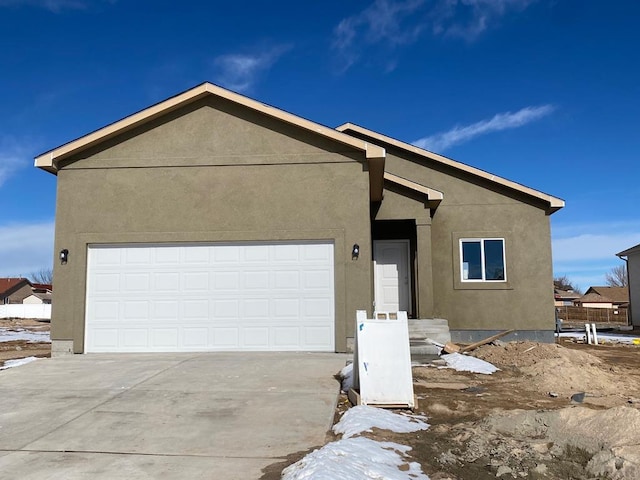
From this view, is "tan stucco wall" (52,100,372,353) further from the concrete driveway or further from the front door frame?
the front door frame

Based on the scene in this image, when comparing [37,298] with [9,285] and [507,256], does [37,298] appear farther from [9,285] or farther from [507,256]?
[507,256]

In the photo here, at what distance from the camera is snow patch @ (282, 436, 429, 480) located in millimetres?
4016

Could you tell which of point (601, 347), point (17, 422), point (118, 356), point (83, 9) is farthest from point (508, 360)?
point (83, 9)

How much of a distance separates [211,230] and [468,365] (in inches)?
235

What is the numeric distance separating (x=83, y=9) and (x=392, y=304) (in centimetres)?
1128

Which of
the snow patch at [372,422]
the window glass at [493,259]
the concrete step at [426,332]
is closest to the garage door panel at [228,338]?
the concrete step at [426,332]

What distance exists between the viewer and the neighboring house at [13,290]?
5872 centimetres

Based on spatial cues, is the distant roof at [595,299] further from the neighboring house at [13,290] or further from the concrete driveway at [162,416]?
the neighboring house at [13,290]

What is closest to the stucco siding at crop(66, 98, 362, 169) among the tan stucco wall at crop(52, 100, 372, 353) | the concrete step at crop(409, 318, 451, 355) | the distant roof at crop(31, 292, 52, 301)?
the tan stucco wall at crop(52, 100, 372, 353)

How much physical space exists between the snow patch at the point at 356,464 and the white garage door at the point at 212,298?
237 inches

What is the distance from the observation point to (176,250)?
11273mm

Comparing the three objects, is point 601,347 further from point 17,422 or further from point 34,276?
point 34,276

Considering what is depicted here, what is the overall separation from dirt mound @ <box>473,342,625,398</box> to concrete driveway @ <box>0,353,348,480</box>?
3462 mm

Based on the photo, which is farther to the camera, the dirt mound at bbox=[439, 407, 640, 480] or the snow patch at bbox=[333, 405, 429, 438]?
the snow patch at bbox=[333, 405, 429, 438]
